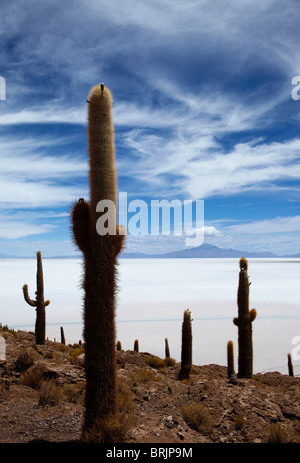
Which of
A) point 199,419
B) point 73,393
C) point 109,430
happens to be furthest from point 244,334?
point 109,430

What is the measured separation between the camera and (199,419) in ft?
36.1

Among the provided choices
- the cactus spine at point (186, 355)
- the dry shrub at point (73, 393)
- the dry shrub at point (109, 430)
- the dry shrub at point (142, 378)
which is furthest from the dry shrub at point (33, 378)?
the cactus spine at point (186, 355)

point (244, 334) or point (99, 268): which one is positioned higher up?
point (99, 268)

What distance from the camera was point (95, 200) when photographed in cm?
847

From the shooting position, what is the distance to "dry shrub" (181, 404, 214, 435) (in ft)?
35.1

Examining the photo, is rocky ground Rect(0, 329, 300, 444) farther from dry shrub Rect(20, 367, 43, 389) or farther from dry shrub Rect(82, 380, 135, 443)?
dry shrub Rect(82, 380, 135, 443)

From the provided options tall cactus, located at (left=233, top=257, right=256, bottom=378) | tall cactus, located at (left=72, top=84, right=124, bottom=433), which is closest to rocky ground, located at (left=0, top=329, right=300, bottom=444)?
tall cactus, located at (left=72, top=84, right=124, bottom=433)

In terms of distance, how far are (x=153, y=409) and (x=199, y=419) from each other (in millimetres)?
1487

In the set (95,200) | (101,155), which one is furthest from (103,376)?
(101,155)

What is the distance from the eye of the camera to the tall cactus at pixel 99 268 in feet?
26.4

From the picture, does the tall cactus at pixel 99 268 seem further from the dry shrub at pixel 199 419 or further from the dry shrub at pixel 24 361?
the dry shrub at pixel 24 361

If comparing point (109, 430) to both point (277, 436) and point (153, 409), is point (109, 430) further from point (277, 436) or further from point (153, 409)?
point (277, 436)

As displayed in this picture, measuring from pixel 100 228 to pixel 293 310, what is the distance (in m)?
54.2
